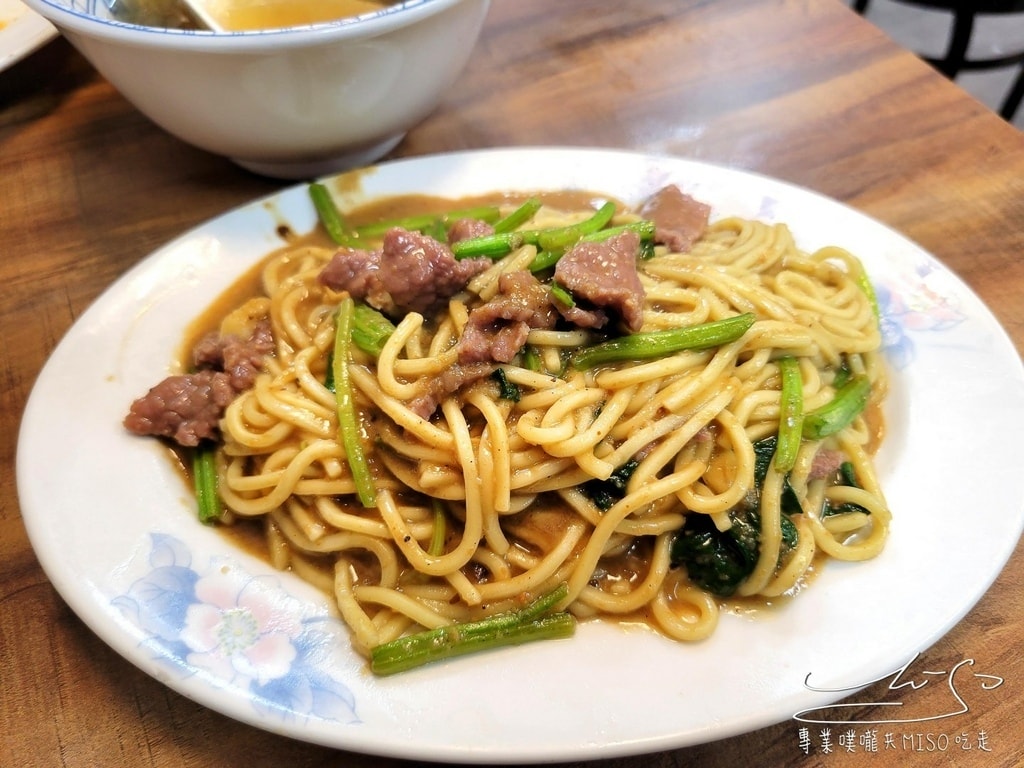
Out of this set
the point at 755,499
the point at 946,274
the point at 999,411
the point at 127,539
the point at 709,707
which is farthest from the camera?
the point at 946,274

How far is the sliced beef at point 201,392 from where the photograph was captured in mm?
2197

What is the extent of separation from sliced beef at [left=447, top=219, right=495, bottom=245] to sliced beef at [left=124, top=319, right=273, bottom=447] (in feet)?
2.36

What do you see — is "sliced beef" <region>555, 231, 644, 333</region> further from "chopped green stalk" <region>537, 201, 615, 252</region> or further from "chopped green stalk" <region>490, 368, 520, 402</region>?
"chopped green stalk" <region>490, 368, 520, 402</region>

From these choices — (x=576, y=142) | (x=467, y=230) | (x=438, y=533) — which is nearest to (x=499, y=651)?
(x=438, y=533)

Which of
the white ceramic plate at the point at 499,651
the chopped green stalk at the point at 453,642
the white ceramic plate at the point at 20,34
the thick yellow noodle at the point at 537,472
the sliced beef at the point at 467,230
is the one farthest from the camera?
the white ceramic plate at the point at 20,34

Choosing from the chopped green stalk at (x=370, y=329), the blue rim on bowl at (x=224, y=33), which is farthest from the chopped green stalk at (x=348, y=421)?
the blue rim on bowl at (x=224, y=33)

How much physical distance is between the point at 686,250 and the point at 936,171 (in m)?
1.63

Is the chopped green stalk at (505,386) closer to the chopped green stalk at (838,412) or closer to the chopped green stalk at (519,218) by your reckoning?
the chopped green stalk at (519,218)

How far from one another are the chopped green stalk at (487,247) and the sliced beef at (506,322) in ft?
0.65

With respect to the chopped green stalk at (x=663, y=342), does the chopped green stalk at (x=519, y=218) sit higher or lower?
higher

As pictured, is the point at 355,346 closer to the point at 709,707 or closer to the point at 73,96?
the point at 709,707

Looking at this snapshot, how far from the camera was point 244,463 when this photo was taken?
2.31 meters

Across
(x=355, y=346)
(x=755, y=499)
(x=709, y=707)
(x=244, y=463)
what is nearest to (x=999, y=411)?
(x=755, y=499)
